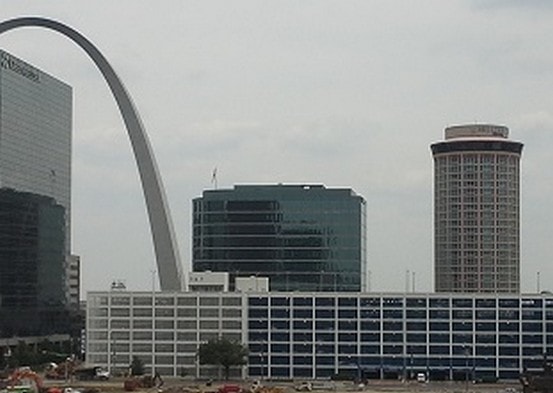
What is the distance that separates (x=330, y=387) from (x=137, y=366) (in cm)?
1889

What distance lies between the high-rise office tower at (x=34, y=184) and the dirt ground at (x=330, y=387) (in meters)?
52.3

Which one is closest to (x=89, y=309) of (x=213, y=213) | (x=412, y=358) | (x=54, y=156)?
(x=412, y=358)

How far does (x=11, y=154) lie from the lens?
168000 millimetres

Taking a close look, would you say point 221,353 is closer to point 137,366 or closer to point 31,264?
point 137,366

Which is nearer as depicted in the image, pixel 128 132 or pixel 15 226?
pixel 128 132

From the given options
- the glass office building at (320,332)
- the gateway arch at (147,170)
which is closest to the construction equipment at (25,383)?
the gateway arch at (147,170)

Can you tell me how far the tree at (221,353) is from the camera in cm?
11562

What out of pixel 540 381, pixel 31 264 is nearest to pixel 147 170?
pixel 540 381

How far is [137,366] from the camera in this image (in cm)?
11856

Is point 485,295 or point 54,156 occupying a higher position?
point 54,156

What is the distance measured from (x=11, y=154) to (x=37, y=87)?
11.8 metres

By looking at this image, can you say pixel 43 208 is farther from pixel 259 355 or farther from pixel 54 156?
pixel 259 355

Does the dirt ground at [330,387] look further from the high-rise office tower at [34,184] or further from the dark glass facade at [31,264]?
the high-rise office tower at [34,184]

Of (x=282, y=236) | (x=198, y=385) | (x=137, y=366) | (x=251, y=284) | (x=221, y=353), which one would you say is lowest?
(x=198, y=385)
